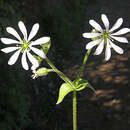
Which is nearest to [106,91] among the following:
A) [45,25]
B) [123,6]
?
[45,25]

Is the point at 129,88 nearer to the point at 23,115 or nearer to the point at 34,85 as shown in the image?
the point at 34,85

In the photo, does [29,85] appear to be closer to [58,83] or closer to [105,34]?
[58,83]

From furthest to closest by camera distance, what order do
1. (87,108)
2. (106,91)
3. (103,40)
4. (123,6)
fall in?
(123,6) < (106,91) < (87,108) < (103,40)

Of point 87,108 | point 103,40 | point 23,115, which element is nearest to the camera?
point 103,40

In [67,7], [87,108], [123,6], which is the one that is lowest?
[87,108]

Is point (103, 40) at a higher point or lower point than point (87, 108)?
higher

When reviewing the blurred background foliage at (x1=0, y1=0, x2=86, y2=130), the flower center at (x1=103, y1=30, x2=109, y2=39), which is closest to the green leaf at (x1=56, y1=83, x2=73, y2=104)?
the flower center at (x1=103, y1=30, x2=109, y2=39)

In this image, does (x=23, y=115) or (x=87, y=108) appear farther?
(x=87, y=108)

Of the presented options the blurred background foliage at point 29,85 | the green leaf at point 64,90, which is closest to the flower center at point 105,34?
the green leaf at point 64,90

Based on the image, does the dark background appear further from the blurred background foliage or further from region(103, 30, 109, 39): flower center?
region(103, 30, 109, 39): flower center
